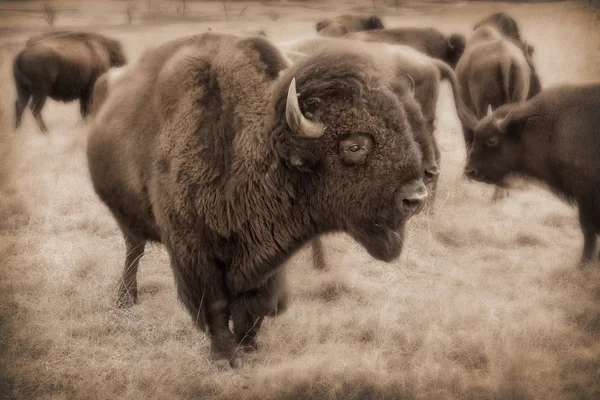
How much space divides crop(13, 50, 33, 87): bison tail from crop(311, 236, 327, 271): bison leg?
6918 mm

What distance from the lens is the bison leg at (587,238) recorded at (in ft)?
16.0

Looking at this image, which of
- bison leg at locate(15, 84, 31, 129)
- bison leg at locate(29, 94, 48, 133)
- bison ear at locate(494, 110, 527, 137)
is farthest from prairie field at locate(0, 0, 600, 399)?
bison leg at locate(15, 84, 31, 129)

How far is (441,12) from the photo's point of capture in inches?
205

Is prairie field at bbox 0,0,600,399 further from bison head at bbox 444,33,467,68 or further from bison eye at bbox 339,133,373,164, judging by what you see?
bison head at bbox 444,33,467,68

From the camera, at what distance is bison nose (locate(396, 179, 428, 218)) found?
266 centimetres

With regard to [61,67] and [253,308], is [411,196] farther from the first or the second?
[61,67]

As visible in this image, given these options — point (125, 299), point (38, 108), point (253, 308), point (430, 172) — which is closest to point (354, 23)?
point (38, 108)

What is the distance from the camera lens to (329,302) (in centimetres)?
442

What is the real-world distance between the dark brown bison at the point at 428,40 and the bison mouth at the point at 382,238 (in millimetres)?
6935

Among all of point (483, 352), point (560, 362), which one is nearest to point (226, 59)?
point (483, 352)

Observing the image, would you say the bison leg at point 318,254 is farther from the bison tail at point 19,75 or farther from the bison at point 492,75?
the bison tail at point 19,75

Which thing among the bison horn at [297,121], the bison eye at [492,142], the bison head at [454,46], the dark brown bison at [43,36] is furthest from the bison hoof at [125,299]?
the bison head at [454,46]

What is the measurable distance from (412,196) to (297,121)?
67 cm

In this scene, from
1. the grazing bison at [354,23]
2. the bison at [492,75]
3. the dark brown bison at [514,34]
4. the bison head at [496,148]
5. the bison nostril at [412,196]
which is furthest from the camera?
the grazing bison at [354,23]
